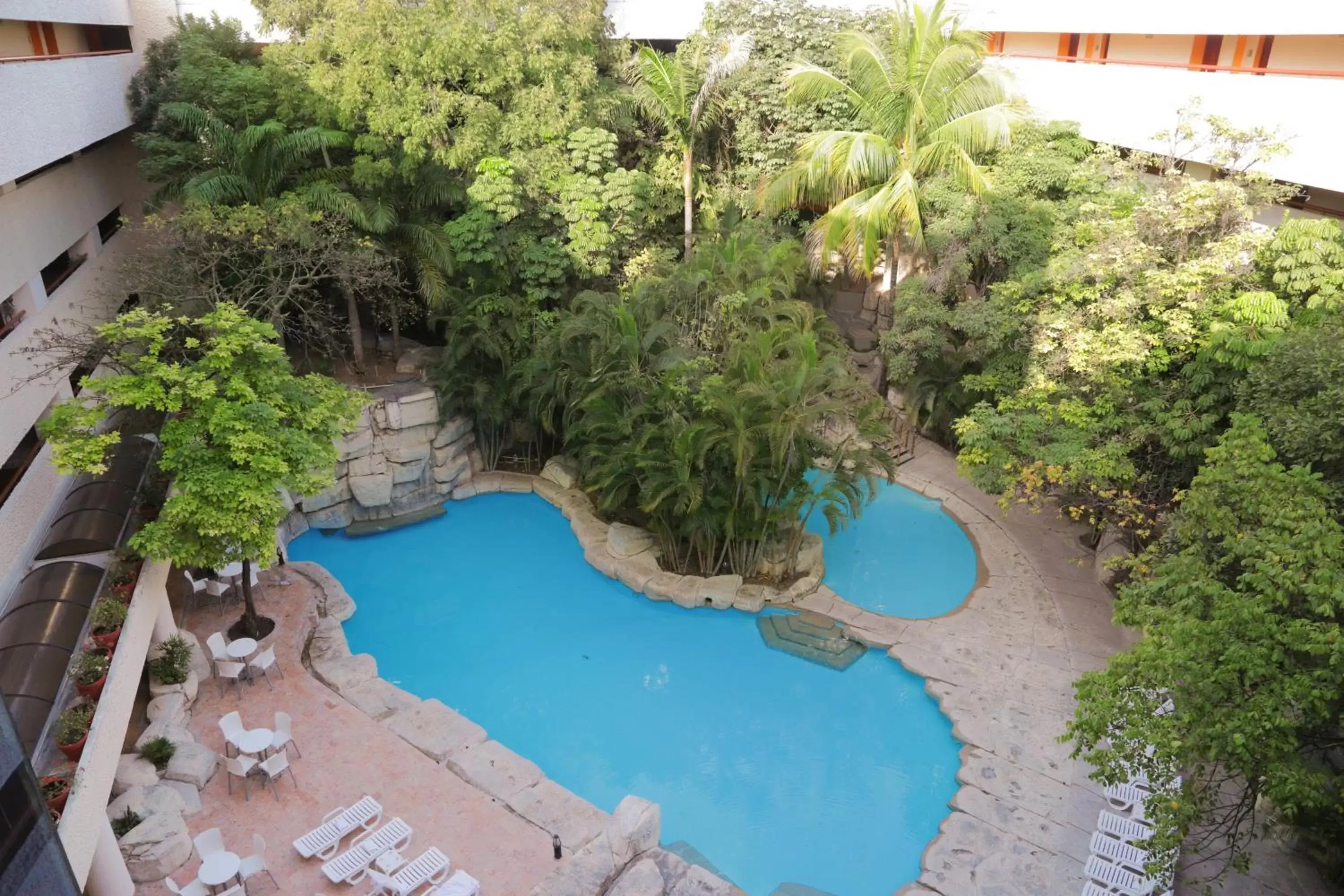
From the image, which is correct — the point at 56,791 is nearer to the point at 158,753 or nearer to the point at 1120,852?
the point at 158,753

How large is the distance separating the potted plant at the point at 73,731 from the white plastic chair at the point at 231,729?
234 cm

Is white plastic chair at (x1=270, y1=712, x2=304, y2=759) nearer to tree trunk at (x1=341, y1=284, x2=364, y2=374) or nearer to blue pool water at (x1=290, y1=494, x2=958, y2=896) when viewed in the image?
blue pool water at (x1=290, y1=494, x2=958, y2=896)

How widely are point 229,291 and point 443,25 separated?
6.69 m

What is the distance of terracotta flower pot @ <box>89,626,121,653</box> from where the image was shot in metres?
10.1

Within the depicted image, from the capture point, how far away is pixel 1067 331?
14188 mm

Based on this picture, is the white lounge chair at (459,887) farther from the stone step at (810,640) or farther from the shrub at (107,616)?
the stone step at (810,640)

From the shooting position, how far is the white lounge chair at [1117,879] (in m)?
9.49

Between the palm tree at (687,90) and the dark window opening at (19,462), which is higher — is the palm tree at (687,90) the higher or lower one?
the higher one

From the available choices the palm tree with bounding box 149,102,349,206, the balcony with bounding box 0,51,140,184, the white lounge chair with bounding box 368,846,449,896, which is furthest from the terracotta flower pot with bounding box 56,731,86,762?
the palm tree with bounding box 149,102,349,206

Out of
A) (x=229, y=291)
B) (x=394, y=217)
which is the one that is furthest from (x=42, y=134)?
(x=394, y=217)

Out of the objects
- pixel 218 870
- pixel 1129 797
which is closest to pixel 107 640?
pixel 218 870

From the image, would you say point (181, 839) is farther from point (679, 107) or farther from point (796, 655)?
point (679, 107)

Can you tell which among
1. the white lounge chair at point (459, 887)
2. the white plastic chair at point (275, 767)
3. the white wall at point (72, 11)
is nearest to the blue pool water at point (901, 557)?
the white lounge chair at point (459, 887)

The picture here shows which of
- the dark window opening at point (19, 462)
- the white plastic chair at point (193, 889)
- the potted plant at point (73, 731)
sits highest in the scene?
the dark window opening at point (19, 462)
